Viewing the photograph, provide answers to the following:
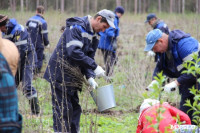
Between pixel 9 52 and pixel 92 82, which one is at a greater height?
pixel 9 52

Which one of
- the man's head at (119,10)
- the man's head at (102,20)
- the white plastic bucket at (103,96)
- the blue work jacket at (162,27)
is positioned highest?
the man's head at (102,20)

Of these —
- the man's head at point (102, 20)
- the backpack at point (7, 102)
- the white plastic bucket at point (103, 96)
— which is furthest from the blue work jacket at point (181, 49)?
the backpack at point (7, 102)

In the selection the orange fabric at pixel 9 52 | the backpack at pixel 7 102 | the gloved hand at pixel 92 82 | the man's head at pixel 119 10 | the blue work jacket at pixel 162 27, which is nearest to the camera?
the backpack at pixel 7 102

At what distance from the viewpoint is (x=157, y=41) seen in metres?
4.34

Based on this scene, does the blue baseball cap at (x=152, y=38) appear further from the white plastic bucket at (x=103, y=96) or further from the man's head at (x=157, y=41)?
the white plastic bucket at (x=103, y=96)

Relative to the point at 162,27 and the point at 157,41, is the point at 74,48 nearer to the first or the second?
the point at 157,41

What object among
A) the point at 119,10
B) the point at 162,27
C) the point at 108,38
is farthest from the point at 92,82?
the point at 119,10

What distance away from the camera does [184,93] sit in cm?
465

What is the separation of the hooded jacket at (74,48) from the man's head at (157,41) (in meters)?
0.72

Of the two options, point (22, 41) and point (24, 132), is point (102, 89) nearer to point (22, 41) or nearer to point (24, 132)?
point (24, 132)

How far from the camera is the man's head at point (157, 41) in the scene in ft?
14.0

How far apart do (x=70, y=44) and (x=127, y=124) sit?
6.66 feet

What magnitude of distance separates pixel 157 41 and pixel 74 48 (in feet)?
3.47

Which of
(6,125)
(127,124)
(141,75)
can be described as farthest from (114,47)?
(6,125)
